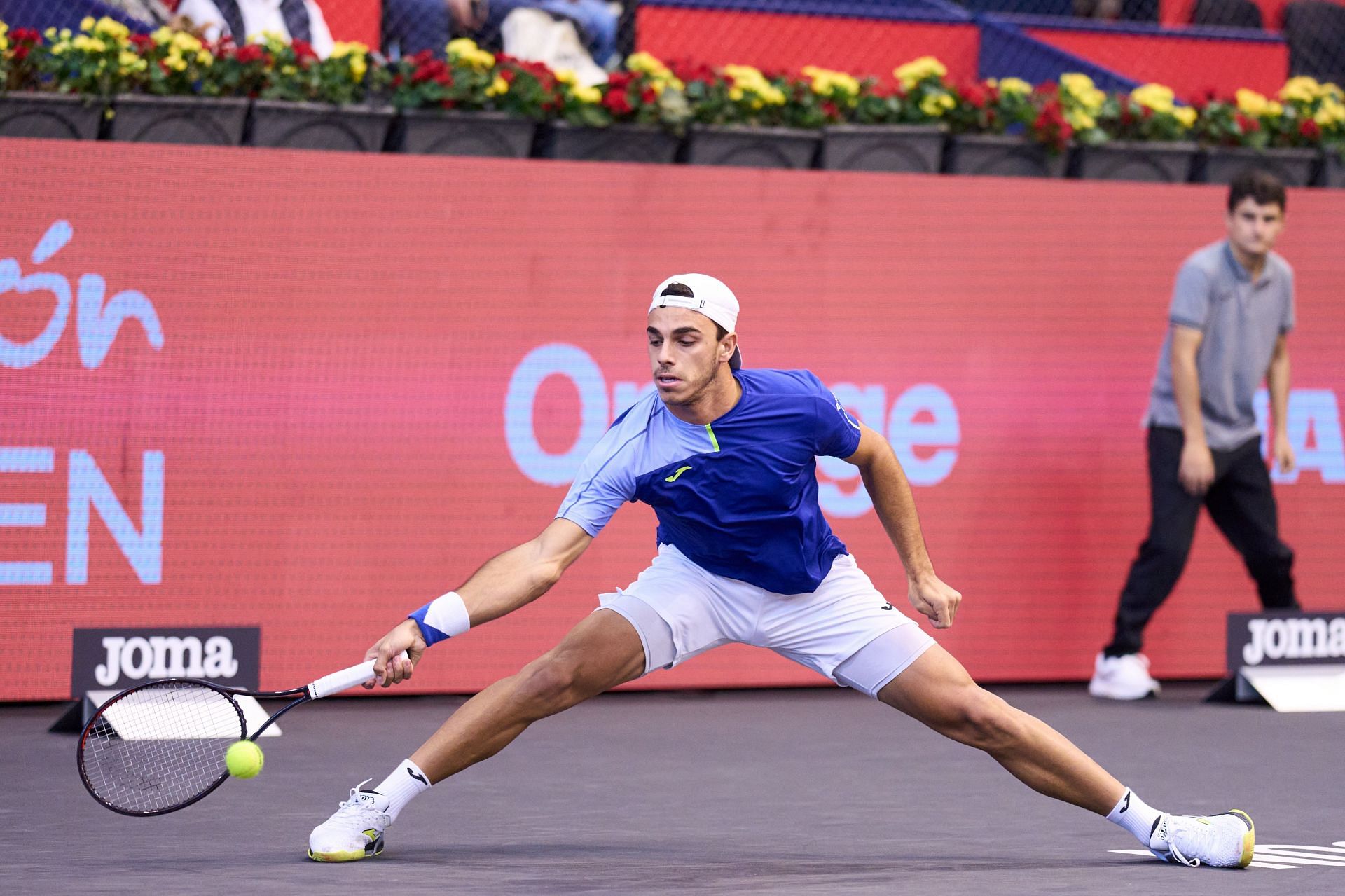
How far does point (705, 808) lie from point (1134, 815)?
148cm

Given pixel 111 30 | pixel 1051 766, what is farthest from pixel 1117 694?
pixel 111 30

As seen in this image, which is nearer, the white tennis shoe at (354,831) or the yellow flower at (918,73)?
the white tennis shoe at (354,831)

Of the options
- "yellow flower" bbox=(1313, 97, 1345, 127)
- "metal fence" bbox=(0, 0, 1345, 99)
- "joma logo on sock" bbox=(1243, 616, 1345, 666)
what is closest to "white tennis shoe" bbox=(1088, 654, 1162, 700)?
"joma logo on sock" bbox=(1243, 616, 1345, 666)

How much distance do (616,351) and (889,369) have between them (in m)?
1.27

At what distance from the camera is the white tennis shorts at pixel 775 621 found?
5.20m

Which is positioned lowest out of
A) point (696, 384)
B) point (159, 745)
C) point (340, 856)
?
point (340, 856)

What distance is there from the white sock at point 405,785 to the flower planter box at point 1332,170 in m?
6.59

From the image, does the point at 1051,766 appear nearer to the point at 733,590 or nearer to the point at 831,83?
the point at 733,590

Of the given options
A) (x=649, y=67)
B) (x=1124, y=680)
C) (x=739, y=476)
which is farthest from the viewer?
(x=649, y=67)

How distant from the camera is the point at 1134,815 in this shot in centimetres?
511

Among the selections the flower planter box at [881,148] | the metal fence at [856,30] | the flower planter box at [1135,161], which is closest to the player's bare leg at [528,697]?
the flower planter box at [881,148]

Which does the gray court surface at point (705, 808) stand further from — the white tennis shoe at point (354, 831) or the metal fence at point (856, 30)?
the metal fence at point (856, 30)

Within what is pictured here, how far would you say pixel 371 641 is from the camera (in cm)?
822

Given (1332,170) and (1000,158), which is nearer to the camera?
(1000,158)
